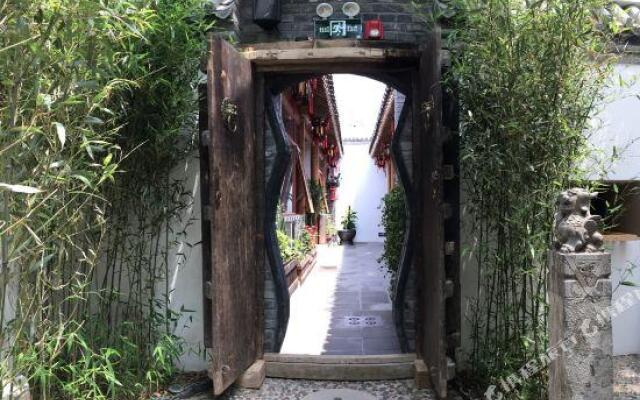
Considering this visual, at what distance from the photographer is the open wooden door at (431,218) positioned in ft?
8.45

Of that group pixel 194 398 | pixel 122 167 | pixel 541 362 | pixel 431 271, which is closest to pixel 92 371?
pixel 194 398

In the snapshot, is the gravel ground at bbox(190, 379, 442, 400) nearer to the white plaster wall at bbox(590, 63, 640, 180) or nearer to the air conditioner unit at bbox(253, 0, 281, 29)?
the white plaster wall at bbox(590, 63, 640, 180)

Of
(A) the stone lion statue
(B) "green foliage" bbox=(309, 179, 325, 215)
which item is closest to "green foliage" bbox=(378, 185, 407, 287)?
(A) the stone lion statue

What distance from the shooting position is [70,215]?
7.47 feet

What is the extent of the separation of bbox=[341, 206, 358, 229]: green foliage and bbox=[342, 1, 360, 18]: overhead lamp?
480 inches

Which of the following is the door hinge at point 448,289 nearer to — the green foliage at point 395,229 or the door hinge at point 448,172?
the door hinge at point 448,172

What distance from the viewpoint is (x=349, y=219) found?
15.6 metres

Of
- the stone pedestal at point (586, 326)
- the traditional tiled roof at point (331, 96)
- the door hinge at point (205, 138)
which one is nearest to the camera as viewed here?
the stone pedestal at point (586, 326)

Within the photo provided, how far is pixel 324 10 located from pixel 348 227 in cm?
1220

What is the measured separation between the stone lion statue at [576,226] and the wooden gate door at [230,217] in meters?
1.75

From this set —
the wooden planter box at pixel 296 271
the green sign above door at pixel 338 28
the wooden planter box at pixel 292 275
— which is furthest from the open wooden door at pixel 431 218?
the wooden planter box at pixel 292 275

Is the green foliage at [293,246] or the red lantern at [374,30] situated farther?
the green foliage at [293,246]

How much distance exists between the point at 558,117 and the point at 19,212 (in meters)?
2.55

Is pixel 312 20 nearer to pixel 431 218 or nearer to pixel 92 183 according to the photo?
pixel 431 218
